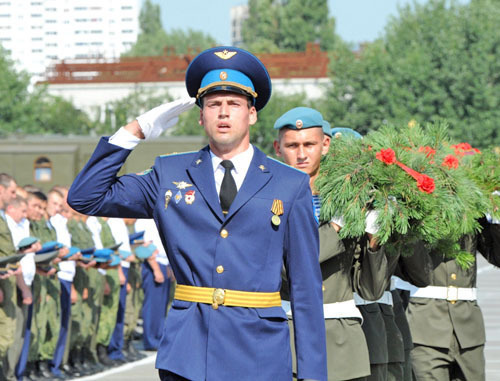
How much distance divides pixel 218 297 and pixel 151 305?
10.5 m

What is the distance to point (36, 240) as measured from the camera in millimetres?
11094

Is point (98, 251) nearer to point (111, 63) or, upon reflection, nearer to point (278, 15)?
point (111, 63)

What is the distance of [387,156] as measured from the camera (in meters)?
6.30

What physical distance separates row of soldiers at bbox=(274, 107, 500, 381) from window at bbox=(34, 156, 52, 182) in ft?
68.3

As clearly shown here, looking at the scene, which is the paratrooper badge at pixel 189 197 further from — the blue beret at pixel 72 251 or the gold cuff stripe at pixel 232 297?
the blue beret at pixel 72 251

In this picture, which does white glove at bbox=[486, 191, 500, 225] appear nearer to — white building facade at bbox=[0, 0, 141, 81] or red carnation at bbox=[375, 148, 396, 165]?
red carnation at bbox=[375, 148, 396, 165]

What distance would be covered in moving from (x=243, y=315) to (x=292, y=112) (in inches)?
86.9

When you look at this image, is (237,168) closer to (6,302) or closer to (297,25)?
(6,302)

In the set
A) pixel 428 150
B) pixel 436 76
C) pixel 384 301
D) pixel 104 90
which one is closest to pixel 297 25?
pixel 104 90

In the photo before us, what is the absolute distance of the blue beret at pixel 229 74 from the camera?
470 centimetres

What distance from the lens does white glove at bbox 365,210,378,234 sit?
20.0ft

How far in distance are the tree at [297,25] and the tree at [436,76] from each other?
140 feet

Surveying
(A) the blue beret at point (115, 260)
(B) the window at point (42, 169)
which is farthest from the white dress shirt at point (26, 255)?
(B) the window at point (42, 169)

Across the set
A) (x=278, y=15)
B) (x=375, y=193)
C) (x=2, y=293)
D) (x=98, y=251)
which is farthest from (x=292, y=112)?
(x=278, y=15)
